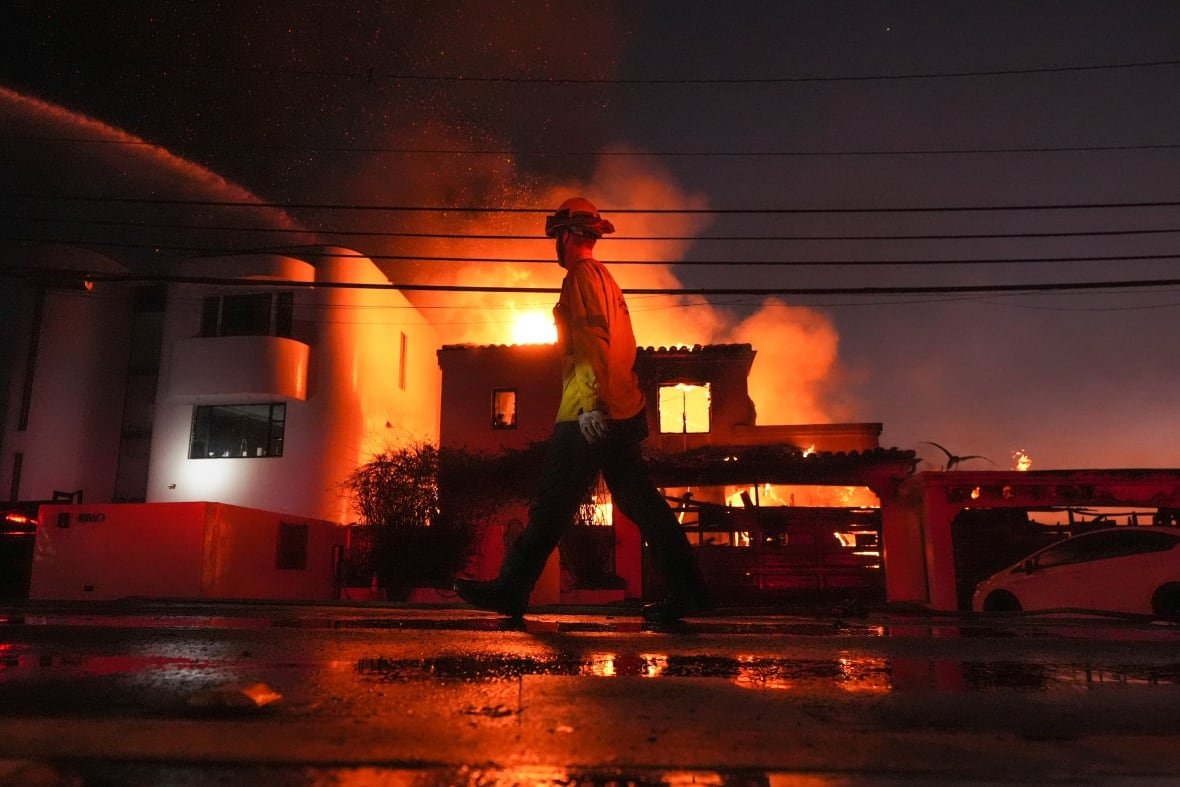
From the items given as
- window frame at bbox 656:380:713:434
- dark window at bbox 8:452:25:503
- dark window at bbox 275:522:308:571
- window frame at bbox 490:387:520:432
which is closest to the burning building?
window frame at bbox 656:380:713:434

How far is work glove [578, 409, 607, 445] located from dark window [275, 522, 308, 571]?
17108mm

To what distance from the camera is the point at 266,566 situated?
737 inches

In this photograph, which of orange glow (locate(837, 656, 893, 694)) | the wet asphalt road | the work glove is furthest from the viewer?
the work glove

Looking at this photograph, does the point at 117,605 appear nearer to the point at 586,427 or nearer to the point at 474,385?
the point at 586,427

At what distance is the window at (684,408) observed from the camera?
25422 millimetres

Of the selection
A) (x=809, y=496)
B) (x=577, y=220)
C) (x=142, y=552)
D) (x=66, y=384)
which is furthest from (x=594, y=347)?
(x=66, y=384)

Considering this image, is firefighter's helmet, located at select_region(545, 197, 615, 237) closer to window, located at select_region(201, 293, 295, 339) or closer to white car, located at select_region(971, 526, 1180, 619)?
white car, located at select_region(971, 526, 1180, 619)

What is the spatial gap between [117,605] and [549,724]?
212 inches

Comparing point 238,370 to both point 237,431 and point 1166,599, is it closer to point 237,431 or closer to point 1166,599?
point 237,431

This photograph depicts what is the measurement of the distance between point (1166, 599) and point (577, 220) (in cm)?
1255

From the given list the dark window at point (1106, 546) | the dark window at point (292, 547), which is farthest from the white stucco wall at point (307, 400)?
the dark window at point (1106, 546)

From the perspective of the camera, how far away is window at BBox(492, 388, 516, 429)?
2667 cm

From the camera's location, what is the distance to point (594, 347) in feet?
12.6

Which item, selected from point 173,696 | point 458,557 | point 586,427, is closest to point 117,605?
point 586,427
